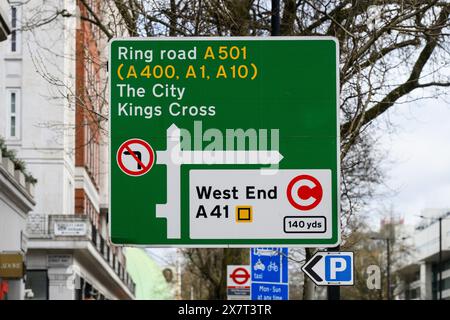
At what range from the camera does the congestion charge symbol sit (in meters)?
9.06

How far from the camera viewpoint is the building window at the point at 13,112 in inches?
2083

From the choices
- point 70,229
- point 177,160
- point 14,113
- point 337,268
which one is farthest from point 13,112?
point 177,160

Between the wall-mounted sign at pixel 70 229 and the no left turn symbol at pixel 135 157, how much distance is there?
4402 centimetres

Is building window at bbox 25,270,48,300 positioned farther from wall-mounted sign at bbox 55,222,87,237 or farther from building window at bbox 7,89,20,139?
building window at bbox 7,89,20,139

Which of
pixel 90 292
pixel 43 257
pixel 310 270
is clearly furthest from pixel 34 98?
pixel 310 270

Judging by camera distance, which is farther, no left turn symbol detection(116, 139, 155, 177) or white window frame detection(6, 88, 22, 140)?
white window frame detection(6, 88, 22, 140)

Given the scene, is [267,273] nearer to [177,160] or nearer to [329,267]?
[329,267]

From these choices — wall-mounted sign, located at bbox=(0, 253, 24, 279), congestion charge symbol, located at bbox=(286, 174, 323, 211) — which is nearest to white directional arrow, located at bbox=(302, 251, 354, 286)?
congestion charge symbol, located at bbox=(286, 174, 323, 211)

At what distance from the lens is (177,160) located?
902 cm

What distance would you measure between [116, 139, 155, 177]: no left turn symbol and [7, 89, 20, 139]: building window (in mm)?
44464

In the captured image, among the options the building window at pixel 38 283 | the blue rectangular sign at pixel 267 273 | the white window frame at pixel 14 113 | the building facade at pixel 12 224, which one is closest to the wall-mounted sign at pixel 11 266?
the building facade at pixel 12 224

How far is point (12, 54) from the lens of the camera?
52969 mm

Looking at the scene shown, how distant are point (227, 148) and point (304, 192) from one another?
654mm

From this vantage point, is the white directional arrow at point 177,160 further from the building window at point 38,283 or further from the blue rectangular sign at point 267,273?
the building window at point 38,283
